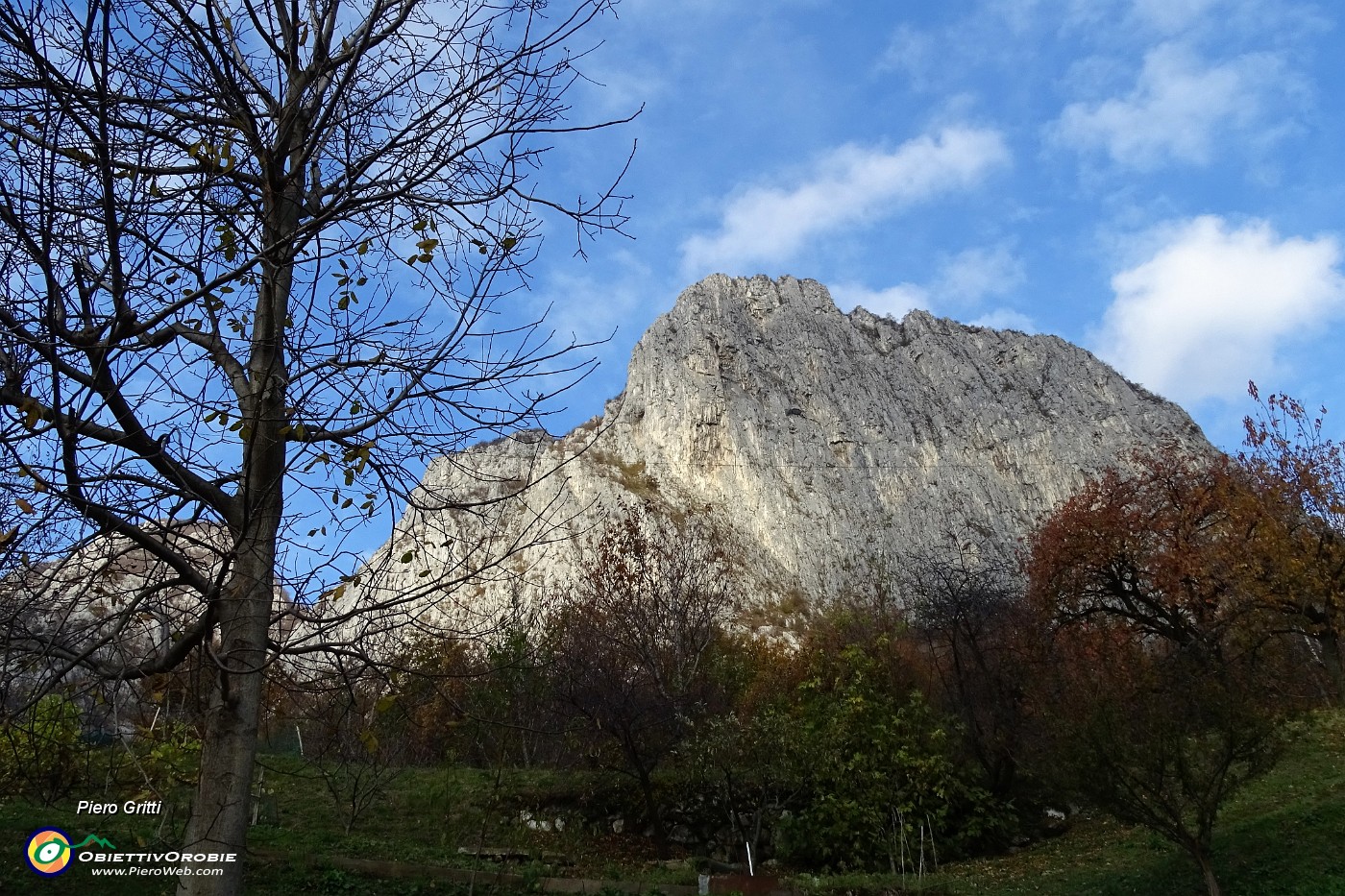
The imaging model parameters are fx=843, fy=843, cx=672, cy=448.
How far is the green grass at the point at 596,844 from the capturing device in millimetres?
9367

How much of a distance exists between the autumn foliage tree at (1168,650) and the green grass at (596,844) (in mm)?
783

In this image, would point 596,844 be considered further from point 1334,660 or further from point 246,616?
point 1334,660

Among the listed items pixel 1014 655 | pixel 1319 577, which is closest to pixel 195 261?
pixel 1319 577

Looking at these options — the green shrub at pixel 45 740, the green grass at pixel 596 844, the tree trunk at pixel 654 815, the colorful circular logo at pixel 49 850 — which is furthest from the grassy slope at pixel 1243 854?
the green shrub at pixel 45 740

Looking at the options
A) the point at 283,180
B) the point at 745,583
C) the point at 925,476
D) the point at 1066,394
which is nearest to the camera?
the point at 283,180

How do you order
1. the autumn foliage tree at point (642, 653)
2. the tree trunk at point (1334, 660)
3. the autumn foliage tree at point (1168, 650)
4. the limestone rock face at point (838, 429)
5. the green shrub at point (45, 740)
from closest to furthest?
the green shrub at point (45, 740) < the autumn foliage tree at point (1168, 650) < the autumn foliage tree at point (642, 653) < the tree trunk at point (1334, 660) < the limestone rock face at point (838, 429)

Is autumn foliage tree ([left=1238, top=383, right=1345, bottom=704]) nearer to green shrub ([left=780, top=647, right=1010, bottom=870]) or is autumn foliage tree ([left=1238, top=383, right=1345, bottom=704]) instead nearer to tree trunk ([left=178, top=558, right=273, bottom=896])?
green shrub ([left=780, top=647, right=1010, bottom=870])

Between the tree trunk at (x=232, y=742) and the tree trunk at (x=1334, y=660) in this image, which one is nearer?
the tree trunk at (x=232, y=742)

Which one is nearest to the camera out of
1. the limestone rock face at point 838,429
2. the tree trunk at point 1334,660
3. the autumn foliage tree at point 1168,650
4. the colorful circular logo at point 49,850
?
the colorful circular logo at point 49,850

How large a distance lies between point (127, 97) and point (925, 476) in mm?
77105

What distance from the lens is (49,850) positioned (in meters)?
5.83

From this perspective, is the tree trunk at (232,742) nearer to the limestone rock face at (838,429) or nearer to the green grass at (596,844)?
the green grass at (596,844)

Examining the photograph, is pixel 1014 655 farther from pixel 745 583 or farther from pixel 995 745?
pixel 745 583

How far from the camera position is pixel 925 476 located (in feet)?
250
